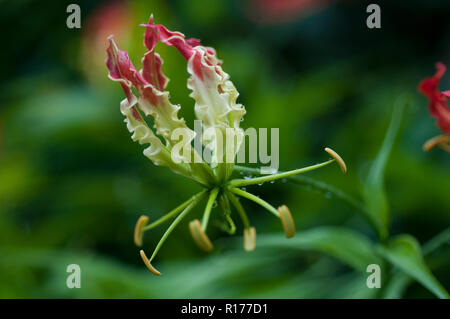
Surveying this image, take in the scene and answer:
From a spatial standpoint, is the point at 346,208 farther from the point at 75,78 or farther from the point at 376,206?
the point at 75,78

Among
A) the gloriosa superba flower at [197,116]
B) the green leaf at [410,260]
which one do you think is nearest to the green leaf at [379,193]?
the green leaf at [410,260]

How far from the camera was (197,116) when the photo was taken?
0.90 meters

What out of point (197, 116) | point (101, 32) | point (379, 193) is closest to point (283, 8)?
point (101, 32)

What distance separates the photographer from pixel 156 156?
2.98 feet

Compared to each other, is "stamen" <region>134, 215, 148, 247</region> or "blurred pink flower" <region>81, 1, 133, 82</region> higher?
"blurred pink flower" <region>81, 1, 133, 82</region>

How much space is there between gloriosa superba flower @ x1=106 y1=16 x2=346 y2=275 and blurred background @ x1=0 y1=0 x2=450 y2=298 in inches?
15.7

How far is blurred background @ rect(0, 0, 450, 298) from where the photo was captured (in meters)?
1.46

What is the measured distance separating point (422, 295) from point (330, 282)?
23cm

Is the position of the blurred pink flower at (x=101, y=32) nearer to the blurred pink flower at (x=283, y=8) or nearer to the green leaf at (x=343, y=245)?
the blurred pink flower at (x=283, y=8)

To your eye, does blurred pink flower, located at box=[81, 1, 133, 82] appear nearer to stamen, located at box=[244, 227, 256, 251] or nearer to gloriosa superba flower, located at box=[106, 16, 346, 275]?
gloriosa superba flower, located at box=[106, 16, 346, 275]

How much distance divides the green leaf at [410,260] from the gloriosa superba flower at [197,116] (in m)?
0.24

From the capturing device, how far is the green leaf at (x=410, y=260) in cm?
91

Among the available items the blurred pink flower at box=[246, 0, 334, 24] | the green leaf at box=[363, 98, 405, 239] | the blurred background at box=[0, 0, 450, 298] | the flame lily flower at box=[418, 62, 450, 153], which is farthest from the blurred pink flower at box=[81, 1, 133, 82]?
the flame lily flower at box=[418, 62, 450, 153]
